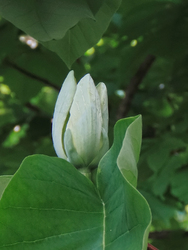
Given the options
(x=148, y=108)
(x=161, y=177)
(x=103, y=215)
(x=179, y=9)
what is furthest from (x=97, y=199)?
(x=148, y=108)

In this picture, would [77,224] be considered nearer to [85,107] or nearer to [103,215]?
[103,215]

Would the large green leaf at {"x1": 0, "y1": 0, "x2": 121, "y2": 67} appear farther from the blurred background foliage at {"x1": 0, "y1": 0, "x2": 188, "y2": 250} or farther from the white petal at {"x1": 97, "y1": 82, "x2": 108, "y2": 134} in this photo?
the blurred background foliage at {"x1": 0, "y1": 0, "x2": 188, "y2": 250}

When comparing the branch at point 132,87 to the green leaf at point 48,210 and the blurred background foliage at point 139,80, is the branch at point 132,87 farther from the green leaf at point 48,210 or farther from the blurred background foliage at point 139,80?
the green leaf at point 48,210

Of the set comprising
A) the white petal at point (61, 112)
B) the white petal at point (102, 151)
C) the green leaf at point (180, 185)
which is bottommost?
the green leaf at point (180, 185)

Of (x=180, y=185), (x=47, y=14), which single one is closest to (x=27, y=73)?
(x=180, y=185)

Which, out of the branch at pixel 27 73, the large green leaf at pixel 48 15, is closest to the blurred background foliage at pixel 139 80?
the branch at pixel 27 73

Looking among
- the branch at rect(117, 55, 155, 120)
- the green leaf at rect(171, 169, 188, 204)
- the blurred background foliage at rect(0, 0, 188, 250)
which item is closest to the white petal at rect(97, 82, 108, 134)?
the blurred background foliage at rect(0, 0, 188, 250)

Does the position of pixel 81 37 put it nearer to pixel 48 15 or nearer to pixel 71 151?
pixel 48 15

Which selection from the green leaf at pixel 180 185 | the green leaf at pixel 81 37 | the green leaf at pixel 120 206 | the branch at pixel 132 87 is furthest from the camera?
the branch at pixel 132 87
